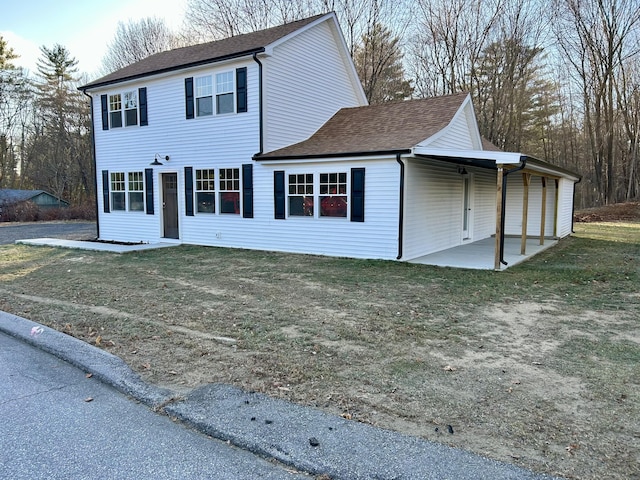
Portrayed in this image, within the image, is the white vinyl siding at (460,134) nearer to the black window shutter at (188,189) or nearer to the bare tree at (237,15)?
the black window shutter at (188,189)

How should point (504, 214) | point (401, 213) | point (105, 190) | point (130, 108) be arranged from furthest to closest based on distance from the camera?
point (105, 190) < point (130, 108) < point (401, 213) < point (504, 214)

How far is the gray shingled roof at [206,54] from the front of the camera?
11.7 meters

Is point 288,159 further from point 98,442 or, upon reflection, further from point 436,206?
point 98,442

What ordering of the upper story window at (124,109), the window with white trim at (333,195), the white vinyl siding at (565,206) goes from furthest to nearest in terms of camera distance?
the white vinyl siding at (565,206) → the upper story window at (124,109) → the window with white trim at (333,195)

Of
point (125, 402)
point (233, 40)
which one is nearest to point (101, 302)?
point (125, 402)

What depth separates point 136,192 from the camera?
1423cm

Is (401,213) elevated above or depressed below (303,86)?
below

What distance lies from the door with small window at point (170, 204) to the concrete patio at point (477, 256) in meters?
7.41

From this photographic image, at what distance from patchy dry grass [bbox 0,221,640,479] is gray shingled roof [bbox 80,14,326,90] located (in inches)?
231

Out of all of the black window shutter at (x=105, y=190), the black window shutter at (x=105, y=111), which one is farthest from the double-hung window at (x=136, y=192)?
the black window shutter at (x=105, y=111)

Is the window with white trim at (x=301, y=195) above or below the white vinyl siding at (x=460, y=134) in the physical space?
below

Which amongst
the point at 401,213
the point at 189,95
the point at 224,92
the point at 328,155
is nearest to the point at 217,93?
the point at 224,92

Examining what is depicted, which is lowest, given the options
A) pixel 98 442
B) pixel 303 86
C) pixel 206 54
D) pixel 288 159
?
pixel 98 442

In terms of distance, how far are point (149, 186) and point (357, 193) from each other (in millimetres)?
6948
